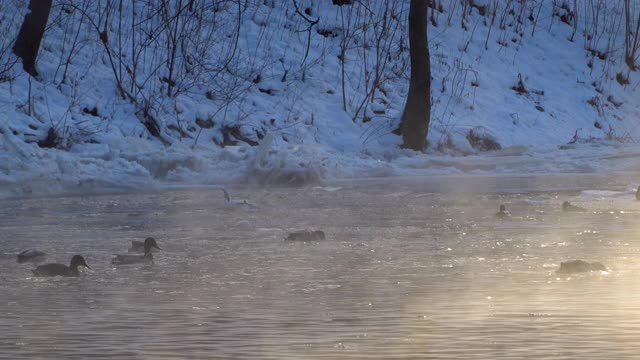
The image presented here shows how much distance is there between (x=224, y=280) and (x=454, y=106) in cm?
1276

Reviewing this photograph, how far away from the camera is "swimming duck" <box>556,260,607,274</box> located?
5.74 meters

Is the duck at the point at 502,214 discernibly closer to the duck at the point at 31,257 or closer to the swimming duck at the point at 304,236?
the swimming duck at the point at 304,236

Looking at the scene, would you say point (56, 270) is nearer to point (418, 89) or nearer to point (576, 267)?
point (576, 267)

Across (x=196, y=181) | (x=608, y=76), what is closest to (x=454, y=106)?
(x=608, y=76)

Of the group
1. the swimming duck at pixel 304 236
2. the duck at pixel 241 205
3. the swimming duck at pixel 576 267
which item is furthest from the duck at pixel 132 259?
the duck at pixel 241 205

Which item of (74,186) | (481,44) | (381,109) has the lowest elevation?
(74,186)

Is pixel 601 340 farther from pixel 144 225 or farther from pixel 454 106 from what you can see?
pixel 454 106

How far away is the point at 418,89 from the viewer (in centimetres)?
1611

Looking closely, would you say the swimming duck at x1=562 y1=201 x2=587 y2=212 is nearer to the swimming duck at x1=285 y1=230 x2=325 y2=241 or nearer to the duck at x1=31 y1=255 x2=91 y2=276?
the swimming duck at x1=285 y1=230 x2=325 y2=241

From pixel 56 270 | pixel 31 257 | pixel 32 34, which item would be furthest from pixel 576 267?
pixel 32 34

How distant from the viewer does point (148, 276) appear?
5762 mm

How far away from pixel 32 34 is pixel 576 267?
1084cm

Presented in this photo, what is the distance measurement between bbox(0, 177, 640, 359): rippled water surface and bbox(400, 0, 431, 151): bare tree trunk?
19.8 ft

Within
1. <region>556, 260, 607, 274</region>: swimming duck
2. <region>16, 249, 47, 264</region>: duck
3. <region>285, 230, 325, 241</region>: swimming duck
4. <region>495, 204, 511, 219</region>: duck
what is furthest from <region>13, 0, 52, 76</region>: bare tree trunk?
<region>556, 260, 607, 274</region>: swimming duck
